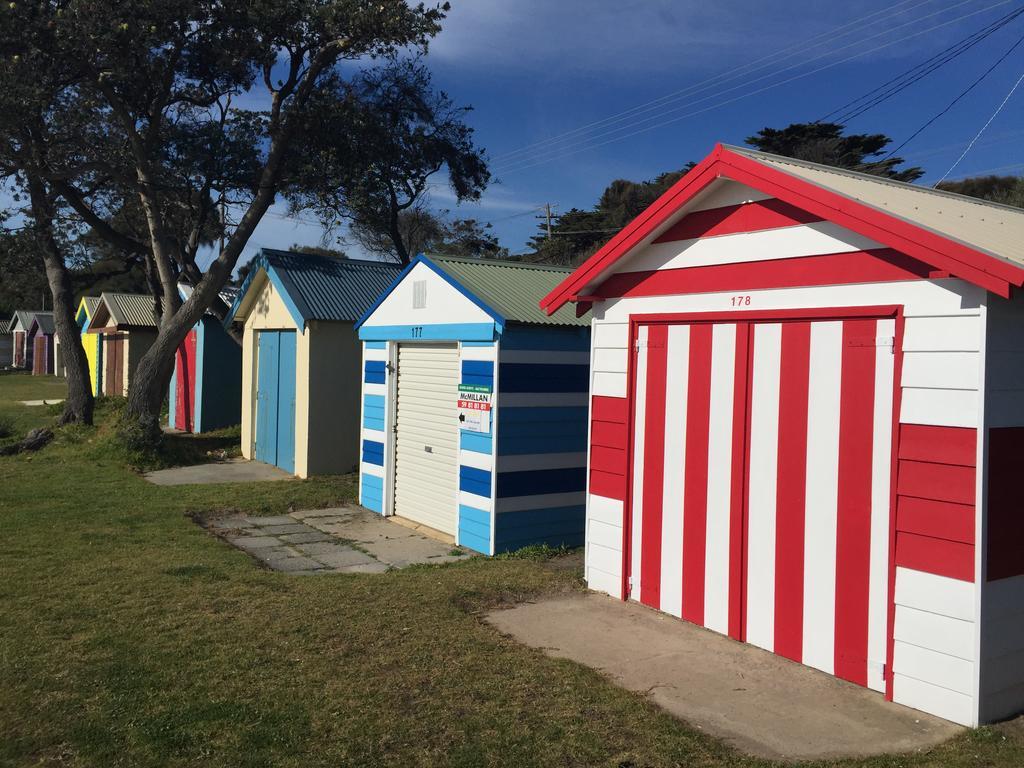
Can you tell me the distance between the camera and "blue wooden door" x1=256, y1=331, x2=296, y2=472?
14.2m

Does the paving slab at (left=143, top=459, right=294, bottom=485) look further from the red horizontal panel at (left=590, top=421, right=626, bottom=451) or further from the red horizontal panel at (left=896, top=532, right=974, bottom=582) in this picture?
the red horizontal panel at (left=896, top=532, right=974, bottom=582)

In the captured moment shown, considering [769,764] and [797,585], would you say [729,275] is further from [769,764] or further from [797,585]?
[769,764]

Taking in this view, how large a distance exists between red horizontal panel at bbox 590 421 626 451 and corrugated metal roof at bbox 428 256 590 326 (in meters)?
1.78

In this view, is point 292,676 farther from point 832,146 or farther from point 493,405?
point 832,146

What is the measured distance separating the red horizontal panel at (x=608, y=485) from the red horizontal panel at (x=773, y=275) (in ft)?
4.89

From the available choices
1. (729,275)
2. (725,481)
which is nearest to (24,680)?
(725,481)

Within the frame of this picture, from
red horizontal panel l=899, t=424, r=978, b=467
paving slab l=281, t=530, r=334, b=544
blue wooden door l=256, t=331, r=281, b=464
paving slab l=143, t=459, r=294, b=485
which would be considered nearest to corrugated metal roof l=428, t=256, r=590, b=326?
paving slab l=281, t=530, r=334, b=544

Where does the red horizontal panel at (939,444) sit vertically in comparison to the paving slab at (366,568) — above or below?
above

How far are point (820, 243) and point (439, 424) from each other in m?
5.33

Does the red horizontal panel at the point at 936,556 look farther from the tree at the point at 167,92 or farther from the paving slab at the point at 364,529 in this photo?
the tree at the point at 167,92

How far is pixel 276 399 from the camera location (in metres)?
14.9

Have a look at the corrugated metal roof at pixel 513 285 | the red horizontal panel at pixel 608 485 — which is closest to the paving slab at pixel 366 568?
the red horizontal panel at pixel 608 485

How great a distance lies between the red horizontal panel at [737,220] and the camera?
18.5 ft

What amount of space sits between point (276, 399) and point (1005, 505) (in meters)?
12.3
